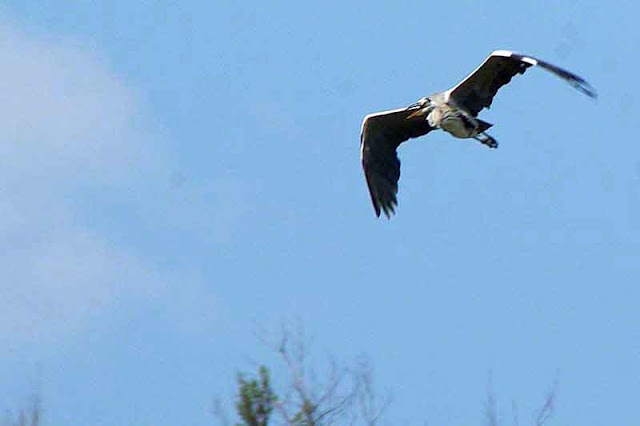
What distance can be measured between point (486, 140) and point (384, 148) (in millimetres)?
1985

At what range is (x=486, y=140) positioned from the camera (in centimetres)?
1548

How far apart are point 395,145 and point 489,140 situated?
6.47ft

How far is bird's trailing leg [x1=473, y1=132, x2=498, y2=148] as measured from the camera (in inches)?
606

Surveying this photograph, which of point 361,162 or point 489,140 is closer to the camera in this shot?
point 489,140

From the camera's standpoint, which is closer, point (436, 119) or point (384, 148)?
point (436, 119)

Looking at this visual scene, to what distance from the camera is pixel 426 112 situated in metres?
16.1

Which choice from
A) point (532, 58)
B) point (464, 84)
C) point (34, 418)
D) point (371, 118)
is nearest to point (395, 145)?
point (371, 118)

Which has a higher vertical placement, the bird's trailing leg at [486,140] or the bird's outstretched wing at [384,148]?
the bird's outstretched wing at [384,148]

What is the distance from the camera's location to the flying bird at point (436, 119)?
1547 centimetres

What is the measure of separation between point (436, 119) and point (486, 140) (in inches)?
23.3

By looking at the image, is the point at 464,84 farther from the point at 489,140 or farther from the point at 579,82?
the point at 579,82

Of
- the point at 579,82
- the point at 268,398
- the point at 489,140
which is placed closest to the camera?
the point at 579,82

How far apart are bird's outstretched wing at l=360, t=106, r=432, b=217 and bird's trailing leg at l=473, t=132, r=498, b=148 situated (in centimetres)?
151

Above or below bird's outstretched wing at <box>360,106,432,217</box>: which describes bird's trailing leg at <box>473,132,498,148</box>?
below
